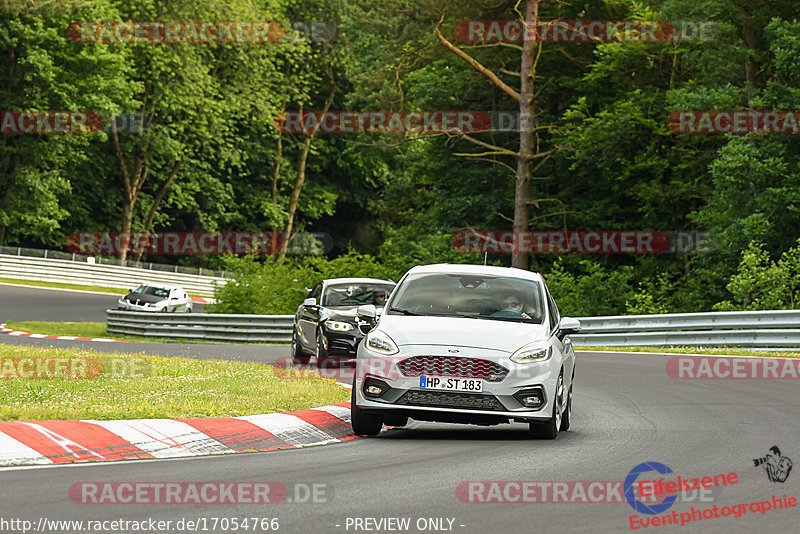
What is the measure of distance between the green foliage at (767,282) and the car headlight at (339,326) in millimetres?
11459

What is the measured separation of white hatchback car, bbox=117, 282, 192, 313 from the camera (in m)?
46.6

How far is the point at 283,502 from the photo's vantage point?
24.0ft

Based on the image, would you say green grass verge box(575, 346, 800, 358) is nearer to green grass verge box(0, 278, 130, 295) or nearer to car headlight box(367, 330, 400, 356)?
car headlight box(367, 330, 400, 356)

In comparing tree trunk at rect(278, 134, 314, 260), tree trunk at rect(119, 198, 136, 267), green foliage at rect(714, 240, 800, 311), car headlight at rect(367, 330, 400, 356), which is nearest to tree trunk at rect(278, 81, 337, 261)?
tree trunk at rect(278, 134, 314, 260)

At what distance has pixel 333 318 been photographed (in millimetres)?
20641

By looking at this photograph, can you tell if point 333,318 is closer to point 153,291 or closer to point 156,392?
point 156,392

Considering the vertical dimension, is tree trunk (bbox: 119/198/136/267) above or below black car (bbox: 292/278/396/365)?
above

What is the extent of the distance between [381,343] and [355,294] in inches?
419

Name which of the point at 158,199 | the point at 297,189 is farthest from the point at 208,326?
the point at 297,189

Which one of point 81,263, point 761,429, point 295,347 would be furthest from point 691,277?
point 81,263

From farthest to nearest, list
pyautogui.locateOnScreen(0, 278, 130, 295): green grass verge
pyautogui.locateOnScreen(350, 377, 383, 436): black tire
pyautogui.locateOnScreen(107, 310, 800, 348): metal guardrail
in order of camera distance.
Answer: pyautogui.locateOnScreen(0, 278, 130, 295): green grass verge, pyautogui.locateOnScreen(107, 310, 800, 348): metal guardrail, pyautogui.locateOnScreen(350, 377, 383, 436): black tire

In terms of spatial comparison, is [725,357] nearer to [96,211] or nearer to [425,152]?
[425,152]

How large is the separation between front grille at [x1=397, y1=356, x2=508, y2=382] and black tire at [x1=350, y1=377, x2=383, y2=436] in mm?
576

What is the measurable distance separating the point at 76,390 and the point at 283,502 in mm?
6790
